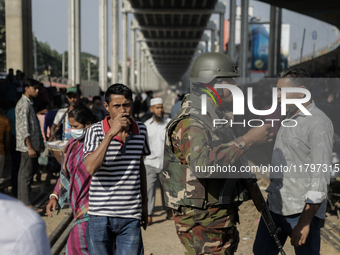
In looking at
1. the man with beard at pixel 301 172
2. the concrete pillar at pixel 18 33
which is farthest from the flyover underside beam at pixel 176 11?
the man with beard at pixel 301 172

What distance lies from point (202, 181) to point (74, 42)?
25217 millimetres

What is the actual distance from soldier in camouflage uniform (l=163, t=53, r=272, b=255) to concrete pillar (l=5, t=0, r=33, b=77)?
43.7ft

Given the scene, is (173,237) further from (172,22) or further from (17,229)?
(172,22)

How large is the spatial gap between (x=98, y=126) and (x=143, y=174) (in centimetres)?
54

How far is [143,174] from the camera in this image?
343 centimetres

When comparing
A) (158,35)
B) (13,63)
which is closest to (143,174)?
(13,63)

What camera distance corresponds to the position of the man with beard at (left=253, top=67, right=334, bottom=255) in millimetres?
2898

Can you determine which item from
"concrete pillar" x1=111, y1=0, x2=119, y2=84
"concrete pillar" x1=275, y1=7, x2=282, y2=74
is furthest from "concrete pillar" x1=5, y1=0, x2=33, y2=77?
"concrete pillar" x1=111, y1=0, x2=119, y2=84

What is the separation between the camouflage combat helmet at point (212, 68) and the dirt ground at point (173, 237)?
10.6 ft

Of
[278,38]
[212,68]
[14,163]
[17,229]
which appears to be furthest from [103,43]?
[17,229]

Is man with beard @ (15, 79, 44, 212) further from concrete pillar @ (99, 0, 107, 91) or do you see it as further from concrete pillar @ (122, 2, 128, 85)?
concrete pillar @ (122, 2, 128, 85)

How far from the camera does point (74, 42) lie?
26594mm

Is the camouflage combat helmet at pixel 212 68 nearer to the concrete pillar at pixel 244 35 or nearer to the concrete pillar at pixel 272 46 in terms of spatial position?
the concrete pillar at pixel 244 35

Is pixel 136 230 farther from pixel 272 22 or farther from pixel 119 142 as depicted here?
pixel 272 22
